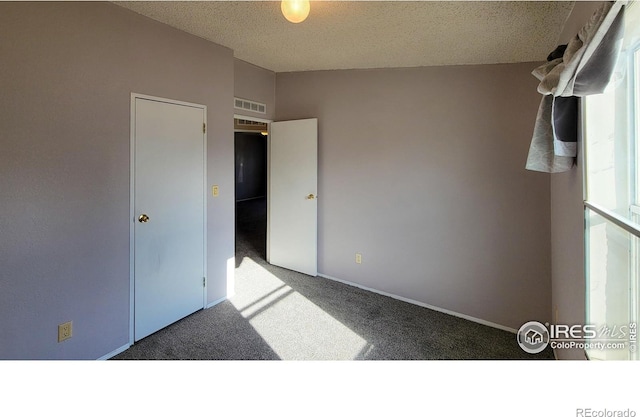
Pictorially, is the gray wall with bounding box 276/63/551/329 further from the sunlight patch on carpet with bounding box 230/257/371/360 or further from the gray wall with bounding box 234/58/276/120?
the sunlight patch on carpet with bounding box 230/257/371/360

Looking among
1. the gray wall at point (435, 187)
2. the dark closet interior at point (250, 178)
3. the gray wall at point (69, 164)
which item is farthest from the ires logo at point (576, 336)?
the dark closet interior at point (250, 178)

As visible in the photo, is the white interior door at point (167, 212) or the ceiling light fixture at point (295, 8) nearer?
the ceiling light fixture at point (295, 8)

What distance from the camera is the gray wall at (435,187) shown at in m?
2.56

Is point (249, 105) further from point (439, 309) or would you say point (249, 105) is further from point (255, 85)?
point (439, 309)

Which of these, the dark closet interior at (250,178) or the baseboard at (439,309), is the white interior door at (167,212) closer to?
the baseboard at (439,309)

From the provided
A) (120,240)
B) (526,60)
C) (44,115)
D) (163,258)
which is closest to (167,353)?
(163,258)

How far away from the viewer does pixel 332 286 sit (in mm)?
3494

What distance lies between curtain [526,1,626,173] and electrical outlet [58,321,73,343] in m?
3.06

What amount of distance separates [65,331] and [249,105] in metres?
2.82

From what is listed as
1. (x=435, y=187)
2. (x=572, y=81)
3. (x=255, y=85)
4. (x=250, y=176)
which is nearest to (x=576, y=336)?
(x=572, y=81)

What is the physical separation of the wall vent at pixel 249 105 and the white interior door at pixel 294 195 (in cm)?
25

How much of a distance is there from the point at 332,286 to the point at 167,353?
6.10ft

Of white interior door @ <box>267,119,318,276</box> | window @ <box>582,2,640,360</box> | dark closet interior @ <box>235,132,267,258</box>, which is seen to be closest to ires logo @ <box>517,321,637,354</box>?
window @ <box>582,2,640,360</box>

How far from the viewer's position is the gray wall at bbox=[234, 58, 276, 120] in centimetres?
340
